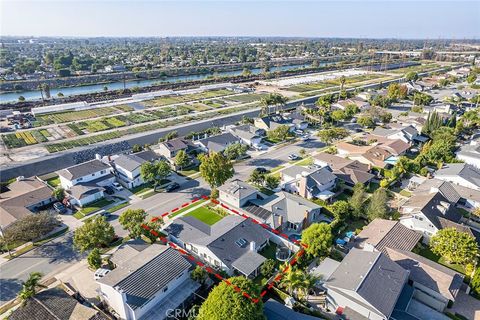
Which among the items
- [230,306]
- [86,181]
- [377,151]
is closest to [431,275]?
[230,306]

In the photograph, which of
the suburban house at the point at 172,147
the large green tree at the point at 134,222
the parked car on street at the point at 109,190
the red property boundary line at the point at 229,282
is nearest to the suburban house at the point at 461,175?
the red property boundary line at the point at 229,282

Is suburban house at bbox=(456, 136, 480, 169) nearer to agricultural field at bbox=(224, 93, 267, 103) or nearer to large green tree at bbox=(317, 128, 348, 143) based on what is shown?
large green tree at bbox=(317, 128, 348, 143)

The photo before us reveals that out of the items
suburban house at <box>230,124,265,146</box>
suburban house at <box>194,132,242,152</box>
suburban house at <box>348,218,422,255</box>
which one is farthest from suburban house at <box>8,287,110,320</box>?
suburban house at <box>230,124,265,146</box>

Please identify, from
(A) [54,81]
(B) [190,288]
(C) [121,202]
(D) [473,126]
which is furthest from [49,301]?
(A) [54,81]

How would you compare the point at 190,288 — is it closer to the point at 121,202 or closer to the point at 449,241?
the point at 121,202

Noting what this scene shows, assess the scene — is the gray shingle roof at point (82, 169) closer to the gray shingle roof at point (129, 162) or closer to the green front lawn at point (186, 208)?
the gray shingle roof at point (129, 162)

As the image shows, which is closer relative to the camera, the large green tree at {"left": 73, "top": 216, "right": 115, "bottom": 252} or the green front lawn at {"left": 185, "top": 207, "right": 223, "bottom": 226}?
the large green tree at {"left": 73, "top": 216, "right": 115, "bottom": 252}

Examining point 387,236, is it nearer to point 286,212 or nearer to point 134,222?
point 286,212
